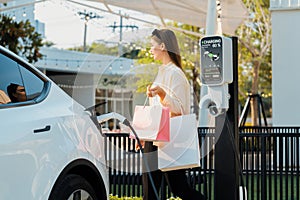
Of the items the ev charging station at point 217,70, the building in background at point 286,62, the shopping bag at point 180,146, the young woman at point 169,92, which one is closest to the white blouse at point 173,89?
the young woman at point 169,92

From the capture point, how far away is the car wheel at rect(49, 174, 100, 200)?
12.1ft

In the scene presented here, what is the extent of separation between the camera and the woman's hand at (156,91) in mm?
4793

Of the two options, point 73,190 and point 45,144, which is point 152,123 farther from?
point 45,144

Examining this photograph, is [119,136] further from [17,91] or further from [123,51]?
[17,91]

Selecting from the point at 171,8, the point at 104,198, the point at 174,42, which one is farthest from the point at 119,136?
the point at 171,8

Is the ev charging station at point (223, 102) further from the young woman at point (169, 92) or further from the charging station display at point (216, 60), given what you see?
the young woman at point (169, 92)

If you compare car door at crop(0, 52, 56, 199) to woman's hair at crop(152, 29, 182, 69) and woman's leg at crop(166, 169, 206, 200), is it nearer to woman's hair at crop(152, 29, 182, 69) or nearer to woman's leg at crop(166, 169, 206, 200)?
woman's hair at crop(152, 29, 182, 69)

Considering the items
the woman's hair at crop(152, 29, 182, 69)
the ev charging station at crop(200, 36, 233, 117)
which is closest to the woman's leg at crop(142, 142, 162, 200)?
the ev charging station at crop(200, 36, 233, 117)

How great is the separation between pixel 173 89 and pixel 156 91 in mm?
155

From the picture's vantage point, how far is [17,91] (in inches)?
148

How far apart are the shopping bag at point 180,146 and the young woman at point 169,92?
81 mm

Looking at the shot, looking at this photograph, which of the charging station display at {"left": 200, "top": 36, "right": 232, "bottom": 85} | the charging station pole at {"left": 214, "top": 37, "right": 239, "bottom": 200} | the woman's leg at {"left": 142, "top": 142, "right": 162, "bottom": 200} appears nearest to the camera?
the charging station display at {"left": 200, "top": 36, "right": 232, "bottom": 85}

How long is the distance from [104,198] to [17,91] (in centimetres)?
116

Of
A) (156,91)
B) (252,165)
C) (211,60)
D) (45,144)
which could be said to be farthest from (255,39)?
(45,144)
